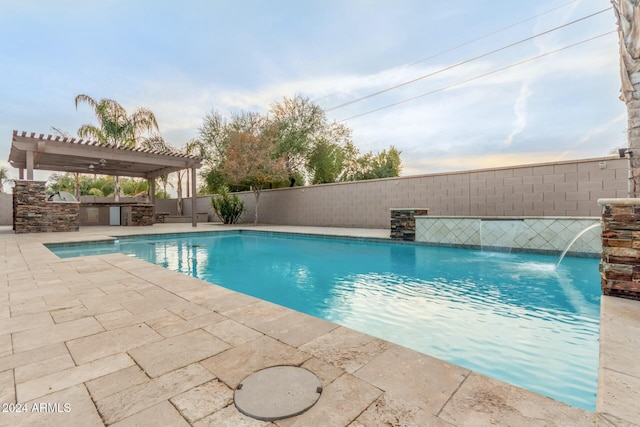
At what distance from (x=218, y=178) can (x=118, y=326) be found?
17403mm

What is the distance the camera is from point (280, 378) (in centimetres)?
145

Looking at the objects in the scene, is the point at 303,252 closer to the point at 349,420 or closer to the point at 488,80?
the point at 349,420

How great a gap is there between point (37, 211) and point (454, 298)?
1288cm

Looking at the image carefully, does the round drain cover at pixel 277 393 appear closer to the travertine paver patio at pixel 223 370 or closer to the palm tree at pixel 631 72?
the travertine paver patio at pixel 223 370

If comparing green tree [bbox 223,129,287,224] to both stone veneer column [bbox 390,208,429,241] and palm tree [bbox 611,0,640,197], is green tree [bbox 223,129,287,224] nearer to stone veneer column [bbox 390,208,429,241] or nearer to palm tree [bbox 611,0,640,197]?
stone veneer column [bbox 390,208,429,241]

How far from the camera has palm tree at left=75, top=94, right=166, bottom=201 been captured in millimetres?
14398

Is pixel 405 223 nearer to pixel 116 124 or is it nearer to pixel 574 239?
pixel 574 239

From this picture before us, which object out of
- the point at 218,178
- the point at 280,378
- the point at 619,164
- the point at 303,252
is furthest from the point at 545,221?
the point at 218,178

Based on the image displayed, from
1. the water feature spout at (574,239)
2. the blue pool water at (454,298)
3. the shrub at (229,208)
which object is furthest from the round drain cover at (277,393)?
the shrub at (229,208)

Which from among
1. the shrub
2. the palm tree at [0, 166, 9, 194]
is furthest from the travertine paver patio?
the palm tree at [0, 166, 9, 194]

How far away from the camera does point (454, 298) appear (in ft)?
11.4

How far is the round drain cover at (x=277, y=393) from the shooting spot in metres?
1.20

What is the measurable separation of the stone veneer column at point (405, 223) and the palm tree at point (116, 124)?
12786mm

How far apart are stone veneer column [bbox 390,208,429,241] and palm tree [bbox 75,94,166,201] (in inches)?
503
